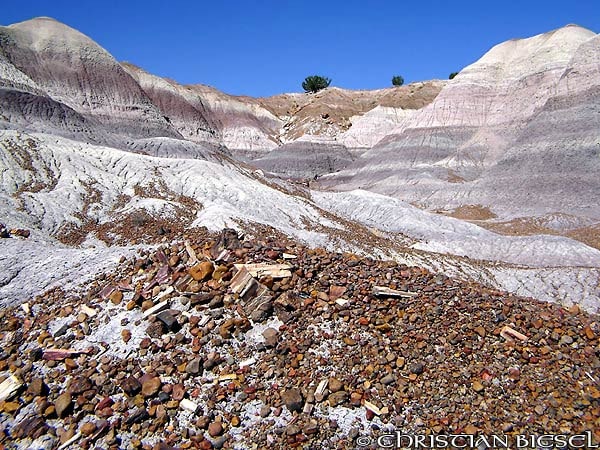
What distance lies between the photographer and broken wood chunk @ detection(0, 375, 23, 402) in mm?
5414

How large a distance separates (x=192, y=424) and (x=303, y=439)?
4.18 feet

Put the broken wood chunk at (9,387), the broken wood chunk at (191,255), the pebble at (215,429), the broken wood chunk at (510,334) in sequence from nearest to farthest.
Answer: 1. the pebble at (215,429)
2. the broken wood chunk at (9,387)
3. the broken wood chunk at (510,334)
4. the broken wood chunk at (191,255)

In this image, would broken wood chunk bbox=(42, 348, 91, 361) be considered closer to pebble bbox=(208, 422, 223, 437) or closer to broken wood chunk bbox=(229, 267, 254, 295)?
broken wood chunk bbox=(229, 267, 254, 295)

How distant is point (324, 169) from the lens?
66.5 meters

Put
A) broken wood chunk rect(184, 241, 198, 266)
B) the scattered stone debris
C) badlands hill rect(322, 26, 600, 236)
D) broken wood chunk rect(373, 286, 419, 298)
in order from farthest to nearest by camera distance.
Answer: badlands hill rect(322, 26, 600, 236) → the scattered stone debris → broken wood chunk rect(184, 241, 198, 266) → broken wood chunk rect(373, 286, 419, 298)

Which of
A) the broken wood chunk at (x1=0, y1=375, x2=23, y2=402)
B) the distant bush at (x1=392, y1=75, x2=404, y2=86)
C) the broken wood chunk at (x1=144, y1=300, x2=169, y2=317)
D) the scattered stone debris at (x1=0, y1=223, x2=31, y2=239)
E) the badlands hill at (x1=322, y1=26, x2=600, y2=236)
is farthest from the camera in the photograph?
the distant bush at (x1=392, y1=75, x2=404, y2=86)

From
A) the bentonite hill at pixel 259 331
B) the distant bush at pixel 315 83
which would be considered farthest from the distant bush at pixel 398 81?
the bentonite hill at pixel 259 331

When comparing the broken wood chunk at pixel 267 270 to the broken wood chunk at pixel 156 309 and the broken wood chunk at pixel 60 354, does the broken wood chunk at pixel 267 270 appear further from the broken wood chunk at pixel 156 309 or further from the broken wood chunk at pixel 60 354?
the broken wood chunk at pixel 60 354

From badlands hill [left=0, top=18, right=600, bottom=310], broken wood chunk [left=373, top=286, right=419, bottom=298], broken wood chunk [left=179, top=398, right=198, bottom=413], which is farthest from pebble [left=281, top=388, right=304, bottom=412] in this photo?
badlands hill [left=0, top=18, right=600, bottom=310]

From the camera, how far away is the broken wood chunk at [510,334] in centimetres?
582

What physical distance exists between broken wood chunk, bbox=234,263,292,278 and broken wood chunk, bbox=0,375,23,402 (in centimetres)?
324

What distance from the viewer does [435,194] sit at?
42969 millimetres

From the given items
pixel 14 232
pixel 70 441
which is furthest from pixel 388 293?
pixel 14 232

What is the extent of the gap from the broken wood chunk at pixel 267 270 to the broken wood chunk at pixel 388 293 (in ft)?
4.45
